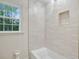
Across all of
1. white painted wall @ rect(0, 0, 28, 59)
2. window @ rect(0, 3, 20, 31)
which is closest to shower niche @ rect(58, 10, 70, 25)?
white painted wall @ rect(0, 0, 28, 59)

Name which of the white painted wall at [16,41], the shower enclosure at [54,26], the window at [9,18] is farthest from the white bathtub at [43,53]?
the window at [9,18]

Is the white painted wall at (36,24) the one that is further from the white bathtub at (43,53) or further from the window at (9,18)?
the window at (9,18)

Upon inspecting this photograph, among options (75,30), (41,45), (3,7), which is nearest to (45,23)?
(41,45)

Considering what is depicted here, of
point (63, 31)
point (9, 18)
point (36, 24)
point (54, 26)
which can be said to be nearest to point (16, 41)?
point (9, 18)

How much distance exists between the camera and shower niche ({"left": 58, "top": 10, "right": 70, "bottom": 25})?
2636mm

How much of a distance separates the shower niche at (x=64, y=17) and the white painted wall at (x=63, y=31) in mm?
82

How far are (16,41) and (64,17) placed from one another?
1.53 m

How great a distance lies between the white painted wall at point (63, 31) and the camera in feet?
7.55

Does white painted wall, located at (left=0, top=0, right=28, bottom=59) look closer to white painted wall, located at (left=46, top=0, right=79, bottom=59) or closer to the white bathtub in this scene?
the white bathtub

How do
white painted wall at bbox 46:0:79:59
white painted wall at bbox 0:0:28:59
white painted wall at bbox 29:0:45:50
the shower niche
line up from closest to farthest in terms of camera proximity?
white painted wall at bbox 46:0:79:59
the shower niche
white painted wall at bbox 0:0:28:59
white painted wall at bbox 29:0:45:50

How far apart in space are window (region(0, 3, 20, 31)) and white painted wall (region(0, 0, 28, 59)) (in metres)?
0.15

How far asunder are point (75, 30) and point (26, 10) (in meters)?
1.82

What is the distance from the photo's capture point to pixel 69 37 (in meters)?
2.49

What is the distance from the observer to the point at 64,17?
9.27 feet
